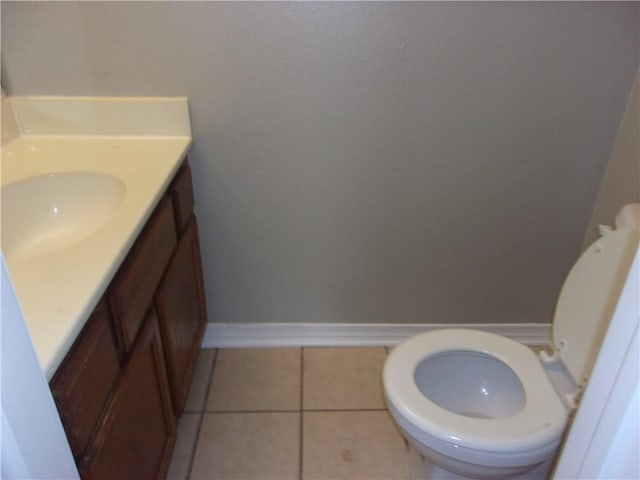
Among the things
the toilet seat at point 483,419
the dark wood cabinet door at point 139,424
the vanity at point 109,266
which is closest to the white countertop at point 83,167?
the vanity at point 109,266

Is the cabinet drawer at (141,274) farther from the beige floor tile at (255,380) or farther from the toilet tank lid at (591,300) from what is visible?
the toilet tank lid at (591,300)

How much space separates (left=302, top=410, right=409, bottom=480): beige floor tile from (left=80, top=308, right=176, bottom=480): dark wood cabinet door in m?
0.44

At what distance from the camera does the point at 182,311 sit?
4.72 feet

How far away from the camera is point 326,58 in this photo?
144cm

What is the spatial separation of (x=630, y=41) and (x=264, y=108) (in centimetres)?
108

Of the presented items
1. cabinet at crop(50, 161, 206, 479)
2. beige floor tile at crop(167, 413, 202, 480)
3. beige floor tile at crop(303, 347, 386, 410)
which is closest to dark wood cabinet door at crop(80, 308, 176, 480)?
cabinet at crop(50, 161, 206, 479)

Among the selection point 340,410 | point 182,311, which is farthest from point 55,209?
point 340,410

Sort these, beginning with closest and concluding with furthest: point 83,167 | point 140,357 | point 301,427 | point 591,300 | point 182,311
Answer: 1. point 140,357
2. point 591,300
3. point 83,167
4. point 182,311
5. point 301,427

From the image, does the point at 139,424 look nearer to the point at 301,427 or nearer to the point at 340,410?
the point at 301,427

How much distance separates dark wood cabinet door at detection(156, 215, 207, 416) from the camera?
1.28m

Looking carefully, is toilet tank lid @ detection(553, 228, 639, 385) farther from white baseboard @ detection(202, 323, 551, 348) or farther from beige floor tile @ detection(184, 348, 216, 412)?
beige floor tile @ detection(184, 348, 216, 412)

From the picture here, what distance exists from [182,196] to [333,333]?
0.81 meters

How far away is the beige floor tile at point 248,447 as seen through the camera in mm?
1451

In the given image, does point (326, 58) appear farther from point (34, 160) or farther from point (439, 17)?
point (34, 160)
